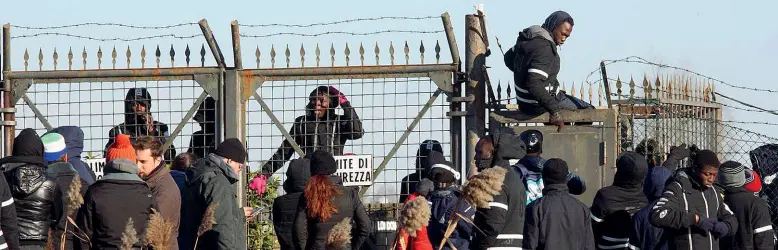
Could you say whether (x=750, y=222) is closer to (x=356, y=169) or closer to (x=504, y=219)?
(x=504, y=219)

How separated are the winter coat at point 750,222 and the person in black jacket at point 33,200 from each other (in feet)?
16.8

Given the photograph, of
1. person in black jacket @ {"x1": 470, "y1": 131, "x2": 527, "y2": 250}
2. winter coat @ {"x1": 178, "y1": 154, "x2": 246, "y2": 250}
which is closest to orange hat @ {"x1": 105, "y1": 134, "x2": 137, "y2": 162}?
winter coat @ {"x1": 178, "y1": 154, "x2": 246, "y2": 250}

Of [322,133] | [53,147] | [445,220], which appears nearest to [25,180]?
[53,147]

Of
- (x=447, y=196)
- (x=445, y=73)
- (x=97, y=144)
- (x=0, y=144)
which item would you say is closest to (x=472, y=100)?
(x=445, y=73)

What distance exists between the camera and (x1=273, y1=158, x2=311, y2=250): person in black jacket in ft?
37.5

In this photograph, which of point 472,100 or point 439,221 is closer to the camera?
point 439,221

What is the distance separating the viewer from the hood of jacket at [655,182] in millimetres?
11734

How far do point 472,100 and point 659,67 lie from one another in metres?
1.75

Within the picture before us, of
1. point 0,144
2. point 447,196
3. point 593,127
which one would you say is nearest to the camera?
point 447,196

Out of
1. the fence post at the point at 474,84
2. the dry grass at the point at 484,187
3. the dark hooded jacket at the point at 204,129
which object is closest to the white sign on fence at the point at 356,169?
the fence post at the point at 474,84

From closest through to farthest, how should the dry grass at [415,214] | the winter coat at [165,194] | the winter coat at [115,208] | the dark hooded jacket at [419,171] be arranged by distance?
the dry grass at [415,214] < the winter coat at [115,208] < the winter coat at [165,194] < the dark hooded jacket at [419,171]

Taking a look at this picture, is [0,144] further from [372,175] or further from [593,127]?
[593,127]

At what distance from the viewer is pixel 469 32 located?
1291cm

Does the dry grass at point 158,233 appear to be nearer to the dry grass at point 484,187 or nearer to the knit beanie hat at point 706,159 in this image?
the dry grass at point 484,187
